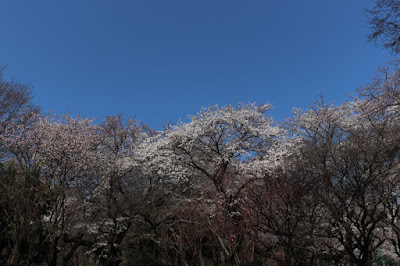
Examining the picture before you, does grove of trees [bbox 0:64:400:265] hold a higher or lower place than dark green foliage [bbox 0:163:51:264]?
higher

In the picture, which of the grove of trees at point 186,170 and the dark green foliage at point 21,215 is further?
the grove of trees at point 186,170

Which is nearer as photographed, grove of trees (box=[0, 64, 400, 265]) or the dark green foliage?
the dark green foliage

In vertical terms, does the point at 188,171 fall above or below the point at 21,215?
above

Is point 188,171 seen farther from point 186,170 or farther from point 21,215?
point 21,215

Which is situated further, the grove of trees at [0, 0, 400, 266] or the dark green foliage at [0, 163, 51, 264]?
the grove of trees at [0, 0, 400, 266]

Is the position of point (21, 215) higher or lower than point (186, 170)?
lower

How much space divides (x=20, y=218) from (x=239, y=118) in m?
11.4

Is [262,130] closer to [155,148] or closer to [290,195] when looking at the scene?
[155,148]

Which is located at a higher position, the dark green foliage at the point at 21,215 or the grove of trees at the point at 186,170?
the grove of trees at the point at 186,170

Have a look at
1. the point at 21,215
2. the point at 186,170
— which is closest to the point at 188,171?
the point at 186,170

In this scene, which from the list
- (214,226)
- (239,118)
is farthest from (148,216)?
(239,118)

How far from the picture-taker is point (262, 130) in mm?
15398

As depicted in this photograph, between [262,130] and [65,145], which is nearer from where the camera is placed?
[65,145]

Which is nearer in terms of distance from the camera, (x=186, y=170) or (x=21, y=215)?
(x=21, y=215)
